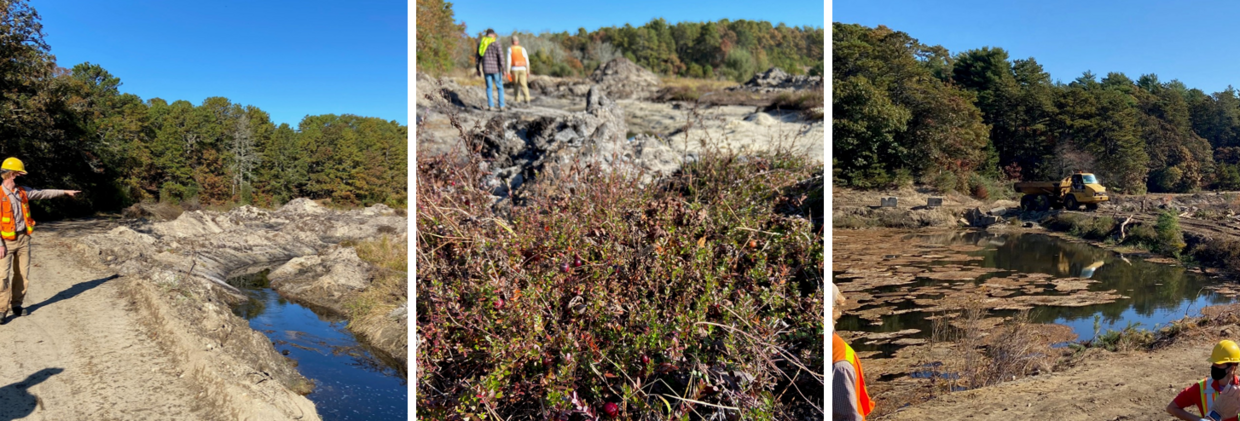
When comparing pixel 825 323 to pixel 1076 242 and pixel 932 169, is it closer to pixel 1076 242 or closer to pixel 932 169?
pixel 932 169

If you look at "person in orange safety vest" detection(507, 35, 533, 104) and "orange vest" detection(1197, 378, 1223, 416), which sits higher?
"person in orange safety vest" detection(507, 35, 533, 104)

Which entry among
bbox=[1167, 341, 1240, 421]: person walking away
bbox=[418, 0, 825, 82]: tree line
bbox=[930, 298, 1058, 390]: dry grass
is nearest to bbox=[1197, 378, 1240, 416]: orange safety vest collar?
bbox=[1167, 341, 1240, 421]: person walking away

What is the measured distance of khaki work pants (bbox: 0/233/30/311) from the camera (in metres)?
5.72

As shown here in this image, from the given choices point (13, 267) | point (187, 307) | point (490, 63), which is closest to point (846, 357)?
point (490, 63)

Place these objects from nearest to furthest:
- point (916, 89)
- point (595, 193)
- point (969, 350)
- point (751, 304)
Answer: point (751, 304) → point (595, 193) → point (969, 350) → point (916, 89)

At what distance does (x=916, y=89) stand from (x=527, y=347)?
833 centimetres

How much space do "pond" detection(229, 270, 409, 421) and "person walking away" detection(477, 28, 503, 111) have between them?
169 cm

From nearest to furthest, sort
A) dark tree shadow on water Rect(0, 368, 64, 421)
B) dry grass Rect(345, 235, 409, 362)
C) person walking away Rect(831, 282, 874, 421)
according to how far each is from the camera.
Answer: person walking away Rect(831, 282, 874, 421) < dark tree shadow on water Rect(0, 368, 64, 421) < dry grass Rect(345, 235, 409, 362)

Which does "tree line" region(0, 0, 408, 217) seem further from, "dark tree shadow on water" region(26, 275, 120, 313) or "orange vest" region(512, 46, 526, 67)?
"orange vest" region(512, 46, 526, 67)

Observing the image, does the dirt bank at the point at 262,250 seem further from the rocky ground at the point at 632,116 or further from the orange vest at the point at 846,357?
the orange vest at the point at 846,357

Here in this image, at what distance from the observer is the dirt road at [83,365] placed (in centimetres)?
460

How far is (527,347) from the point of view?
5.73ft

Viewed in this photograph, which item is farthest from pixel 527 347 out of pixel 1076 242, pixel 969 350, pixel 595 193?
pixel 1076 242

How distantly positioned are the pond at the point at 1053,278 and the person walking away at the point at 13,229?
8.39 metres
